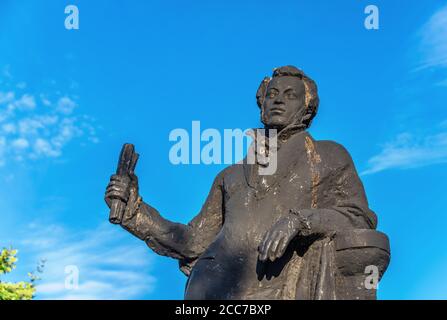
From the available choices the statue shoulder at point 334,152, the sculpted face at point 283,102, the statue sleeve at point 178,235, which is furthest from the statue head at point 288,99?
the statue sleeve at point 178,235

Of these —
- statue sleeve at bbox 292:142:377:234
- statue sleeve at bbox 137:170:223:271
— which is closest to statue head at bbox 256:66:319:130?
statue sleeve at bbox 292:142:377:234

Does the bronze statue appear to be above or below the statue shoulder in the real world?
below

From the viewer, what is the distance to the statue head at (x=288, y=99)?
824 centimetres

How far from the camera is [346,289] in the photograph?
7148mm

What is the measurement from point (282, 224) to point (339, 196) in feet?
3.50

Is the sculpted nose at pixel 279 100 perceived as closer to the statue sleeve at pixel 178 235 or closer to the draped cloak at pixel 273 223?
the draped cloak at pixel 273 223

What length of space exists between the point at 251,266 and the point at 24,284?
413 inches

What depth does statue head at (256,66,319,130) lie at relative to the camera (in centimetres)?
824

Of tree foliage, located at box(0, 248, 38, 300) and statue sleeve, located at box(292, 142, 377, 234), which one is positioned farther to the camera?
tree foliage, located at box(0, 248, 38, 300)

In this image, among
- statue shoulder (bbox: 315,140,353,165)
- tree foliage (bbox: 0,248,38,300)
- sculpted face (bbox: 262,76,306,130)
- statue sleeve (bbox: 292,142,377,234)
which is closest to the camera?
statue sleeve (bbox: 292,142,377,234)

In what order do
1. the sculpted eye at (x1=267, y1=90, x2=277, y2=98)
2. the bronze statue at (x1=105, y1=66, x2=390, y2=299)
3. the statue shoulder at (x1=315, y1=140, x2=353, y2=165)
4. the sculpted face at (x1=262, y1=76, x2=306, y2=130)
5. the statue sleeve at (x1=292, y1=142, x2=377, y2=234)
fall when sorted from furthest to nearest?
the sculpted eye at (x1=267, y1=90, x2=277, y2=98) → the sculpted face at (x1=262, y1=76, x2=306, y2=130) → the statue shoulder at (x1=315, y1=140, x2=353, y2=165) → the statue sleeve at (x1=292, y1=142, x2=377, y2=234) → the bronze statue at (x1=105, y1=66, x2=390, y2=299)

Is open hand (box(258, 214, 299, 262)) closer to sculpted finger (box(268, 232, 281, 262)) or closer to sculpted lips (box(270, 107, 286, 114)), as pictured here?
sculpted finger (box(268, 232, 281, 262))
